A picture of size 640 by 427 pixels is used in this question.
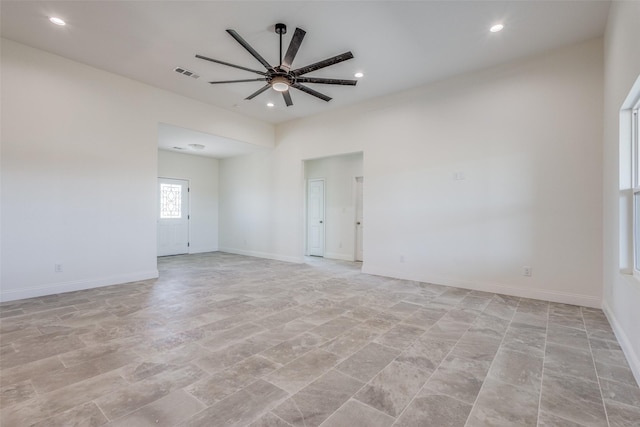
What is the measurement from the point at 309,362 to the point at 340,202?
544cm

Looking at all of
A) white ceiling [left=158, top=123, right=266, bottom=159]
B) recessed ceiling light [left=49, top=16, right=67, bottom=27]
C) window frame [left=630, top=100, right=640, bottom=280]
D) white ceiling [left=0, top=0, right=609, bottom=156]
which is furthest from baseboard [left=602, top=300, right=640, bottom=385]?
white ceiling [left=158, top=123, right=266, bottom=159]

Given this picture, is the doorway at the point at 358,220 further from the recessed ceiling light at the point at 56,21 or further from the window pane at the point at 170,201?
the recessed ceiling light at the point at 56,21

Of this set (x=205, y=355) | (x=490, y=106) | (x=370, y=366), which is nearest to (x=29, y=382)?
(x=205, y=355)

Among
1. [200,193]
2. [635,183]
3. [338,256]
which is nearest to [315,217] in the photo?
[338,256]

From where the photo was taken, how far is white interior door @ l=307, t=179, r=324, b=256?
26.0ft

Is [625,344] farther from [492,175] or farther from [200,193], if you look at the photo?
[200,193]

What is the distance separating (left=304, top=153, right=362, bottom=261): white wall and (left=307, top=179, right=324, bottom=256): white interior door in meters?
0.14

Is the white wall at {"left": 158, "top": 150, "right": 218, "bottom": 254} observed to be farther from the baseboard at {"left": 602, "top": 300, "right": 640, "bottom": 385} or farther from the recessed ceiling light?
the baseboard at {"left": 602, "top": 300, "right": 640, "bottom": 385}

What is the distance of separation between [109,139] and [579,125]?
22.3 ft

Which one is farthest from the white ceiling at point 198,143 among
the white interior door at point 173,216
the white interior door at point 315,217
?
the white interior door at point 315,217

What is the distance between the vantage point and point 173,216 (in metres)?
8.27

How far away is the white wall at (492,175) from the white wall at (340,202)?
1159mm

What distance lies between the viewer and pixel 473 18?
327 centimetres

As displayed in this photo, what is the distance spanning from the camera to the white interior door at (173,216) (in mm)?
8016
